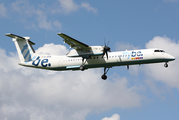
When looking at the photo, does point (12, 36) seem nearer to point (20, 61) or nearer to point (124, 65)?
point (20, 61)

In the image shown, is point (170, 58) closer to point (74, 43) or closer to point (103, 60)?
point (103, 60)

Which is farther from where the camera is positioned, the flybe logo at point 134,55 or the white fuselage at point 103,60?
the flybe logo at point 134,55

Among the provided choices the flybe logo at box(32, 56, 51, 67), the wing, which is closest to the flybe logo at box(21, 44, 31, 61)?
the flybe logo at box(32, 56, 51, 67)

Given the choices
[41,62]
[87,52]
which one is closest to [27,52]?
[41,62]

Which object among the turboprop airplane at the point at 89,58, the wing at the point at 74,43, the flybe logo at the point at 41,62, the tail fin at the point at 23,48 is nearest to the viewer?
the wing at the point at 74,43

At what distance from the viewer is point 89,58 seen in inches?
1141

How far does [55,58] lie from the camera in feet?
100

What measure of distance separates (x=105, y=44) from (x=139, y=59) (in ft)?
14.3

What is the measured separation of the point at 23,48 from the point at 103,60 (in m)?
11.0

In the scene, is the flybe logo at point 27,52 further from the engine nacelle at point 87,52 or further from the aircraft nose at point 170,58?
the aircraft nose at point 170,58

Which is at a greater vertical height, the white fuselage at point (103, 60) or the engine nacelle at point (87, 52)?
the engine nacelle at point (87, 52)

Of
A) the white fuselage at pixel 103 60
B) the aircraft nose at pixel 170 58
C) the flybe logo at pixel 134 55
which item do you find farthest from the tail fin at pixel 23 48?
the aircraft nose at pixel 170 58

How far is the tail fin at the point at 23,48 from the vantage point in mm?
31344

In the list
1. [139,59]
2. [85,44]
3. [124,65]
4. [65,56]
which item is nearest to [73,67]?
[65,56]
